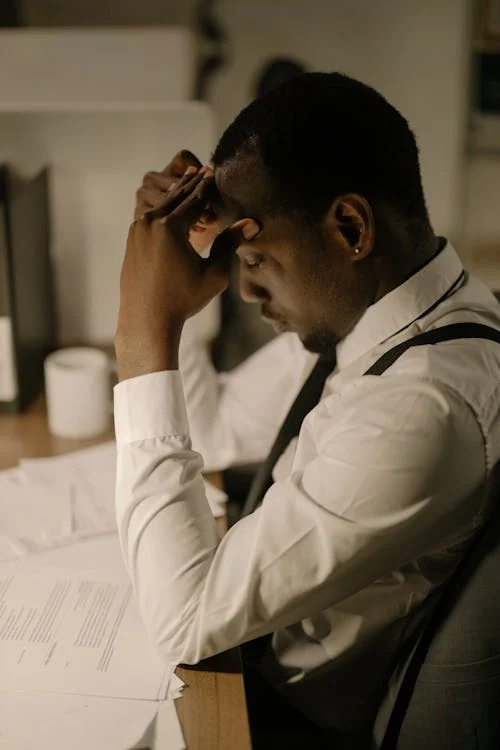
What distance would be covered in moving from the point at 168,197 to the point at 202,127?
0.67 meters

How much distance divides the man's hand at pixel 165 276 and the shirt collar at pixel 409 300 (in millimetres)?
180

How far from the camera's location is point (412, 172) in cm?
107

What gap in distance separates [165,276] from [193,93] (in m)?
0.71

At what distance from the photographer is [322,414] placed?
3.64 feet

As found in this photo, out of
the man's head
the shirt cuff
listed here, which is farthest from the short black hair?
the shirt cuff

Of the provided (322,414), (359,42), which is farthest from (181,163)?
(359,42)

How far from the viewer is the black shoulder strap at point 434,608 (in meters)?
0.99

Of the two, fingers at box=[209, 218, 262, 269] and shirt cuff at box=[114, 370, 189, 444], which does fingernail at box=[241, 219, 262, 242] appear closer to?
fingers at box=[209, 218, 262, 269]

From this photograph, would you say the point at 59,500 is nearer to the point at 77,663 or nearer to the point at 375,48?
the point at 77,663

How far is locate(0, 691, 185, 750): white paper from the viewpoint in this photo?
0.88m

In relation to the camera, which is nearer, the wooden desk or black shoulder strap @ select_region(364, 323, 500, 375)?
the wooden desk

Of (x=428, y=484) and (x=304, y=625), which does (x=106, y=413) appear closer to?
(x=304, y=625)

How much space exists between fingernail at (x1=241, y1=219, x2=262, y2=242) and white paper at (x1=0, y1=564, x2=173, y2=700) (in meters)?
0.46

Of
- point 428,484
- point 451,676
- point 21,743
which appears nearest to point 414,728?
point 451,676
